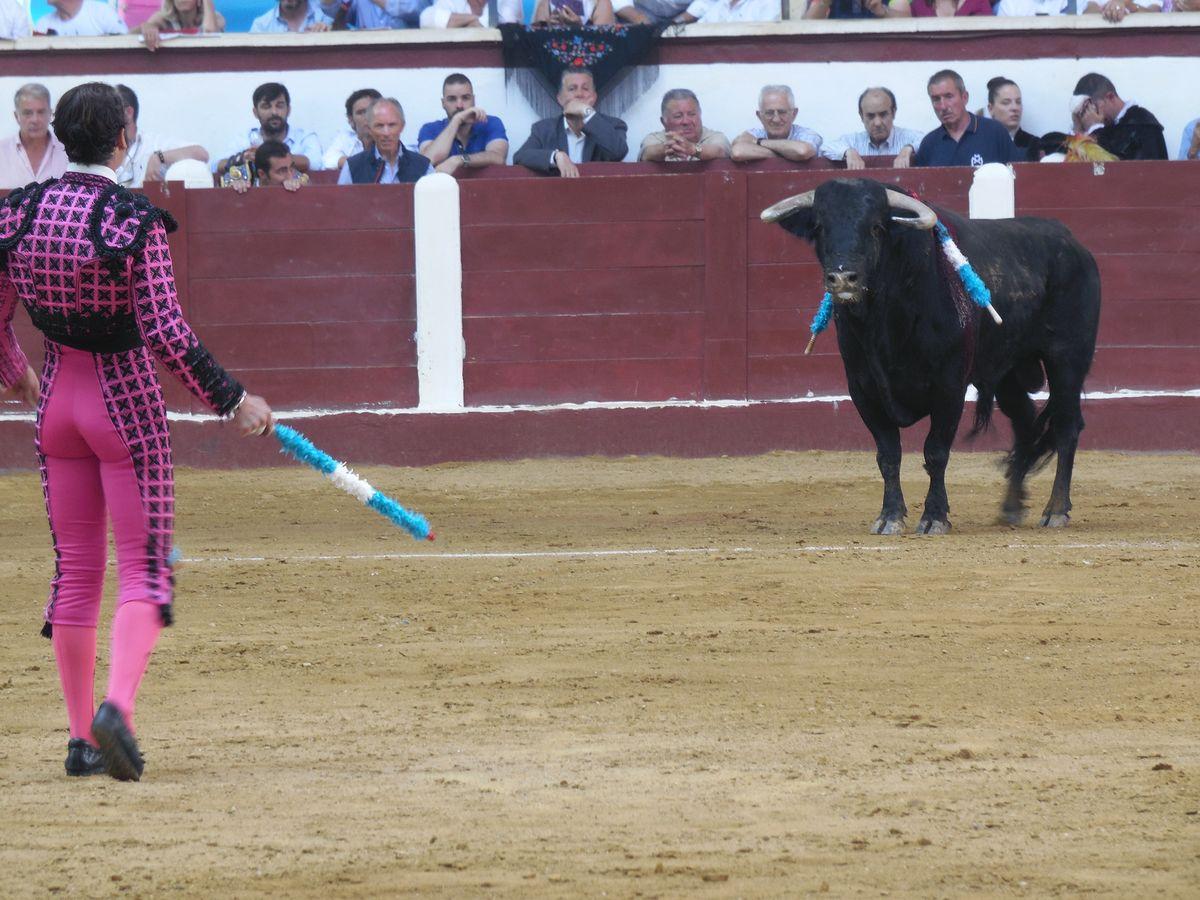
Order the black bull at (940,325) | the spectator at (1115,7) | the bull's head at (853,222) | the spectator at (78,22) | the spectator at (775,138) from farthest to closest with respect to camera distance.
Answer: the spectator at (78,22) → the spectator at (1115,7) → the spectator at (775,138) → the black bull at (940,325) → the bull's head at (853,222)

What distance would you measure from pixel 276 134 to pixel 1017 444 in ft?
14.4

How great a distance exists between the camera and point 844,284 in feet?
20.8

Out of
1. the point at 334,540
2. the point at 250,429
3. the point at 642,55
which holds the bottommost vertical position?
the point at 334,540

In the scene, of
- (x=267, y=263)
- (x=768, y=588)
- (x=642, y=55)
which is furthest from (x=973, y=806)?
(x=642, y=55)

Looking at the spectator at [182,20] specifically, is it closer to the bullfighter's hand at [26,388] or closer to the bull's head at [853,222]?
the bull's head at [853,222]

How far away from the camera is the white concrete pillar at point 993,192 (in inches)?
362

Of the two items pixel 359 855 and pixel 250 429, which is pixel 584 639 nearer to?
pixel 250 429

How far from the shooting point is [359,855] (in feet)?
9.50

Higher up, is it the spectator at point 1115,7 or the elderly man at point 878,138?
the spectator at point 1115,7

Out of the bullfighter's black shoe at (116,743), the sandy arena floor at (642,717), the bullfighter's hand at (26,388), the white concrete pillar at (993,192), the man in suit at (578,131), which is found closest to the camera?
the sandy arena floor at (642,717)

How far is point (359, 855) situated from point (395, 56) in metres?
7.79

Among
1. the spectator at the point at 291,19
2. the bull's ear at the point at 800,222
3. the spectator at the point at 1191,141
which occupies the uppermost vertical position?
the spectator at the point at 291,19

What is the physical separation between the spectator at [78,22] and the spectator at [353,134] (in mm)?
1562

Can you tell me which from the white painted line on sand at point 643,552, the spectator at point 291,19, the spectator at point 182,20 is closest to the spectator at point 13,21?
the spectator at point 182,20
